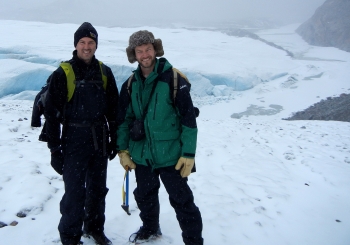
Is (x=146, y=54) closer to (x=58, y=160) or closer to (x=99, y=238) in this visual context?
(x=58, y=160)

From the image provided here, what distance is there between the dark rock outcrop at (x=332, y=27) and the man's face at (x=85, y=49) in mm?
56626

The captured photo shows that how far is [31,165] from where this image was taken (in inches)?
177

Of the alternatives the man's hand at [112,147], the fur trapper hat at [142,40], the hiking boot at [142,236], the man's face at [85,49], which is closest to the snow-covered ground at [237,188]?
the hiking boot at [142,236]

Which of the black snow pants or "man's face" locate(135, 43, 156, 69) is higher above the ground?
"man's face" locate(135, 43, 156, 69)

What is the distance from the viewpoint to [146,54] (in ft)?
7.89

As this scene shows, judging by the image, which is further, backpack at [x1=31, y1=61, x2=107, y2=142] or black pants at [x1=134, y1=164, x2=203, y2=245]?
black pants at [x1=134, y1=164, x2=203, y2=245]

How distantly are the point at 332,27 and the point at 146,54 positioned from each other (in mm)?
66721

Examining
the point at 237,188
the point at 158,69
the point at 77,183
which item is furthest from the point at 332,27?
the point at 77,183

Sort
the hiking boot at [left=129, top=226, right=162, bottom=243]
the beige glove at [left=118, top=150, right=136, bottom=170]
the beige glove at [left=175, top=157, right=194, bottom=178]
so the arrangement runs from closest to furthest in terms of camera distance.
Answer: the beige glove at [left=175, top=157, right=194, bottom=178]
the beige glove at [left=118, top=150, right=136, bottom=170]
the hiking boot at [left=129, top=226, right=162, bottom=243]

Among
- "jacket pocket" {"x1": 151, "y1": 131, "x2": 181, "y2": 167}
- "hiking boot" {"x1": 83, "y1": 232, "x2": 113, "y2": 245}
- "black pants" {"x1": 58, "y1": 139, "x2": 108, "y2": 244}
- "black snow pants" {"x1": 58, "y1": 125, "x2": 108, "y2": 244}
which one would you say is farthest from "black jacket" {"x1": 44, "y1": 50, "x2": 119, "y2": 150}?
"hiking boot" {"x1": 83, "y1": 232, "x2": 113, "y2": 245}

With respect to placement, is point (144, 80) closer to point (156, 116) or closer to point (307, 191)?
point (156, 116)

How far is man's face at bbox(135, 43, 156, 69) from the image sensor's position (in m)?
2.40

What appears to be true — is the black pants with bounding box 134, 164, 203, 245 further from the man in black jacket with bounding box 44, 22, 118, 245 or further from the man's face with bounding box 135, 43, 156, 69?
the man's face with bounding box 135, 43, 156, 69

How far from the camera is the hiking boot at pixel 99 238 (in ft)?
8.97
